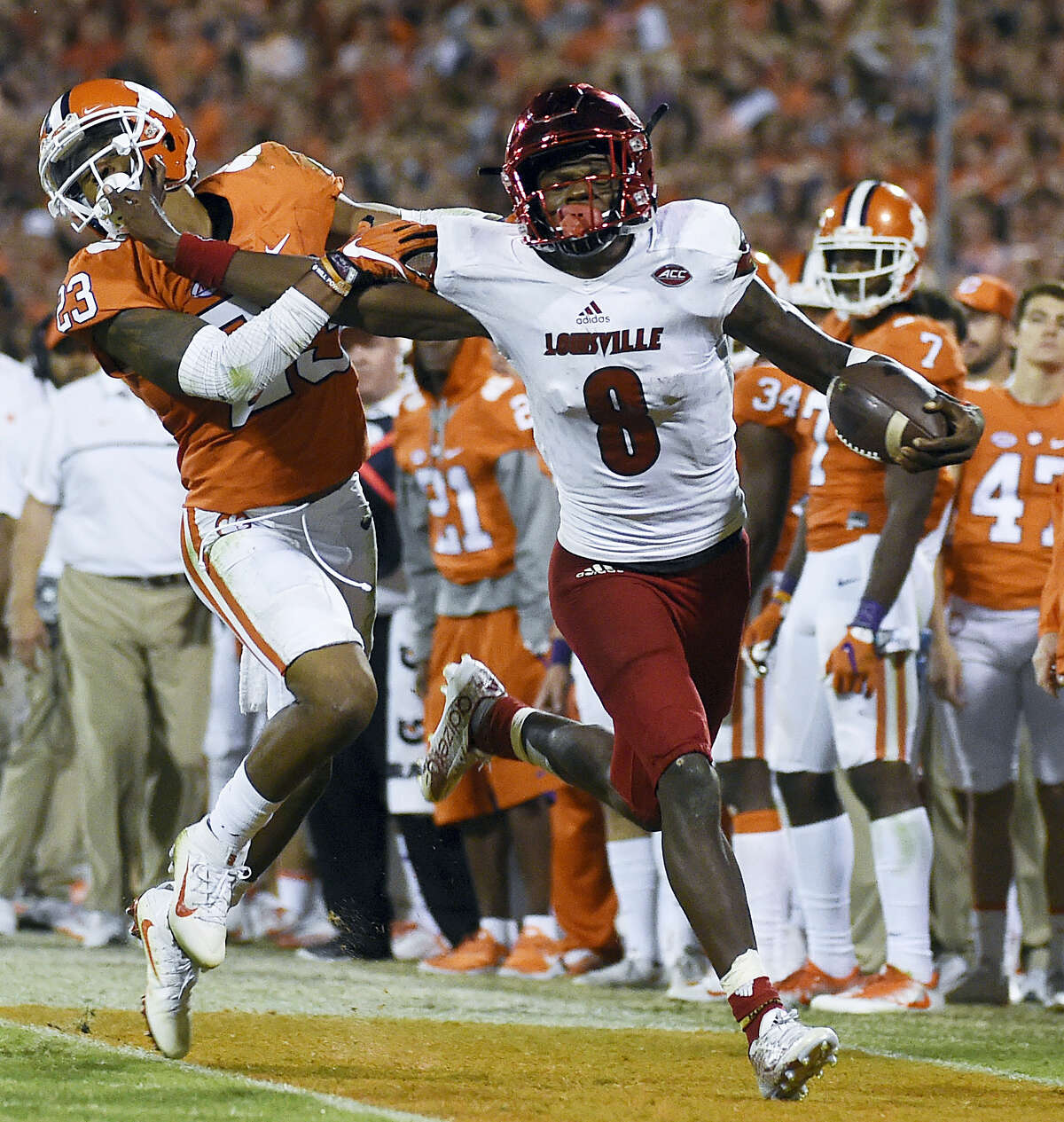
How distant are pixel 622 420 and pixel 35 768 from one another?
4.28 meters

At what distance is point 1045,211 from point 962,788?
19.9ft

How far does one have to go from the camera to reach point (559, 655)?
6586 millimetres

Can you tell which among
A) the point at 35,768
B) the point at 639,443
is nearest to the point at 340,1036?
the point at 639,443

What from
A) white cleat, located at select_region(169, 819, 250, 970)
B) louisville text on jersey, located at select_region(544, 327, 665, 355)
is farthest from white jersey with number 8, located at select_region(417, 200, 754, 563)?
white cleat, located at select_region(169, 819, 250, 970)

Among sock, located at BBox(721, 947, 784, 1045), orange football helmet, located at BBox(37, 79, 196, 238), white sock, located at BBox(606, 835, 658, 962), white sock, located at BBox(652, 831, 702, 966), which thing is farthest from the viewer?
white sock, located at BBox(606, 835, 658, 962)

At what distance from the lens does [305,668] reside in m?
4.39

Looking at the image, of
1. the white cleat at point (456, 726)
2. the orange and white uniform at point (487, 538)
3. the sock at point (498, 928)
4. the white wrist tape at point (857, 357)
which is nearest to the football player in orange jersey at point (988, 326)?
the orange and white uniform at point (487, 538)

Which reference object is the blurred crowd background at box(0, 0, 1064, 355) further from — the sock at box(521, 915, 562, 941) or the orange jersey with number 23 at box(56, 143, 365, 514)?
the orange jersey with number 23 at box(56, 143, 365, 514)

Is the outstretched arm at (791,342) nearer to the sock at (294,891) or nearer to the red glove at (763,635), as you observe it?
the red glove at (763,635)

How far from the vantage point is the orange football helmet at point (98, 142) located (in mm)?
4477

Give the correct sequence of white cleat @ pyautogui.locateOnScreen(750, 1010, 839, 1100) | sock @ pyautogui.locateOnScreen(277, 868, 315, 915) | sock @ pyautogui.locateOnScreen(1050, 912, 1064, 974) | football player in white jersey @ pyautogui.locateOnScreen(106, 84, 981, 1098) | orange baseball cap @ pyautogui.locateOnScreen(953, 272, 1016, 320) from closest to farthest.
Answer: white cleat @ pyautogui.locateOnScreen(750, 1010, 839, 1100) < football player in white jersey @ pyautogui.locateOnScreen(106, 84, 981, 1098) < sock @ pyautogui.locateOnScreen(1050, 912, 1064, 974) < orange baseball cap @ pyautogui.locateOnScreen(953, 272, 1016, 320) < sock @ pyautogui.locateOnScreen(277, 868, 315, 915)

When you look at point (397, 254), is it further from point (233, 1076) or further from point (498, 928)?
point (498, 928)

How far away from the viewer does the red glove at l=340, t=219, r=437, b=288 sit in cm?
425

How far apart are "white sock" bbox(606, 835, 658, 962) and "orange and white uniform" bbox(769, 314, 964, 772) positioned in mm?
637
